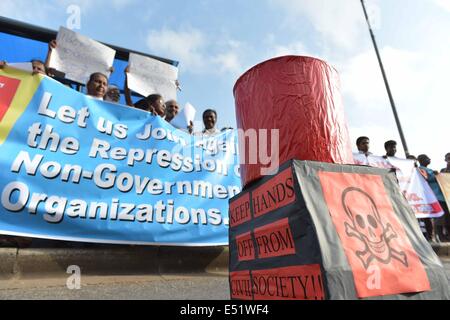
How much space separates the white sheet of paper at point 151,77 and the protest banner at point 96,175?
1.07m

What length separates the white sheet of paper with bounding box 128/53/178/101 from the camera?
4.29m

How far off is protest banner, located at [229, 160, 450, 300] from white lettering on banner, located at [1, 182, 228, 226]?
158cm

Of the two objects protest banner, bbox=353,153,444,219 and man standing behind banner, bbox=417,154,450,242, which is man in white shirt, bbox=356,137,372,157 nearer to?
protest banner, bbox=353,153,444,219

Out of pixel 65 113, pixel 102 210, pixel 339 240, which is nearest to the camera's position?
pixel 339 240

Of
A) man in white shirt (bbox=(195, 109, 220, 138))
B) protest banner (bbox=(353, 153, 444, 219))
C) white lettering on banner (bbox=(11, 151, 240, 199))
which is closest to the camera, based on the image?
white lettering on banner (bbox=(11, 151, 240, 199))

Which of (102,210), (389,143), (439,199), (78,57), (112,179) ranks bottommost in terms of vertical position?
(102,210)

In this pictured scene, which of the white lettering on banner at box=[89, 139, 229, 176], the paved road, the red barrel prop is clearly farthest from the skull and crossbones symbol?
the white lettering on banner at box=[89, 139, 229, 176]

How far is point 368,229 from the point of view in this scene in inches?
46.5

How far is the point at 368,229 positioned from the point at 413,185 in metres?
4.99

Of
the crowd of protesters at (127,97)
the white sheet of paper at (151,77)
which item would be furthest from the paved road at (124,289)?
the white sheet of paper at (151,77)

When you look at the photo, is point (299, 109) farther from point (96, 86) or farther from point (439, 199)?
point (439, 199)

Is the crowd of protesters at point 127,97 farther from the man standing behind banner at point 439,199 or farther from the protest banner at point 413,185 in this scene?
the man standing behind banner at point 439,199

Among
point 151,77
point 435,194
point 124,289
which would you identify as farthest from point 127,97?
point 435,194

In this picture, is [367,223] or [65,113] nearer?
[367,223]
